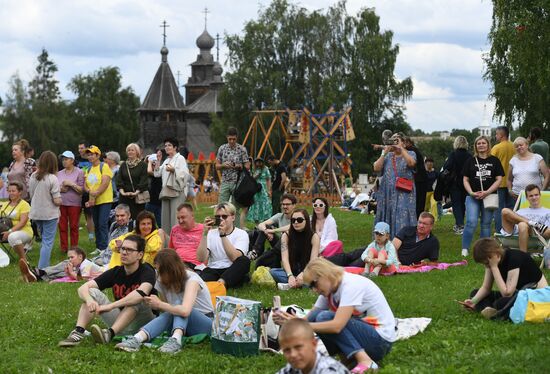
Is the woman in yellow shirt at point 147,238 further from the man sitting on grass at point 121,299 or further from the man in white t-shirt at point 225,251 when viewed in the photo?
the man sitting on grass at point 121,299

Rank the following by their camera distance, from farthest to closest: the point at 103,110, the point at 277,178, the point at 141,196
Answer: the point at 103,110 < the point at 277,178 < the point at 141,196

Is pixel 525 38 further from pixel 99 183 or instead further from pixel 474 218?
pixel 99 183

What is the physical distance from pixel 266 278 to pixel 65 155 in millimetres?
6038

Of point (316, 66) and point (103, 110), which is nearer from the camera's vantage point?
point (316, 66)

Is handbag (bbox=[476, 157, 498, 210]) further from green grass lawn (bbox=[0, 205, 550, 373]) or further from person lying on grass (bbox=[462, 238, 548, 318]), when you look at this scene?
person lying on grass (bbox=[462, 238, 548, 318])

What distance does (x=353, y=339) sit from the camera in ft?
22.9

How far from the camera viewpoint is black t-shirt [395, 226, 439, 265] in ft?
41.9

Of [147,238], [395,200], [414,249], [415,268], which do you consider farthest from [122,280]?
[395,200]

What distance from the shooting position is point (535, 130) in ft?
52.5

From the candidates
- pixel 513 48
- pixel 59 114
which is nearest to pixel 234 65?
pixel 59 114

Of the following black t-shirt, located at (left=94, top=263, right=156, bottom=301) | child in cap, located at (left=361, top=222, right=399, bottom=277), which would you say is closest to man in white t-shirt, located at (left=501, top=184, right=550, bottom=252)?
child in cap, located at (left=361, top=222, right=399, bottom=277)

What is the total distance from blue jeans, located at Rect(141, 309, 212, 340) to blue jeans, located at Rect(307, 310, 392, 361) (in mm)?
1609

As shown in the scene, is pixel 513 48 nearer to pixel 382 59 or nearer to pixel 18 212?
pixel 18 212

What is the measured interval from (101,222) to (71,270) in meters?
3.02
